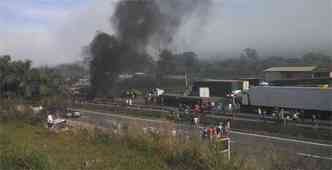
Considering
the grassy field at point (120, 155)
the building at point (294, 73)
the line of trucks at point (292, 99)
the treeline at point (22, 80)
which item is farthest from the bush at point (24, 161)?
the building at point (294, 73)

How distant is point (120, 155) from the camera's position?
7.85m

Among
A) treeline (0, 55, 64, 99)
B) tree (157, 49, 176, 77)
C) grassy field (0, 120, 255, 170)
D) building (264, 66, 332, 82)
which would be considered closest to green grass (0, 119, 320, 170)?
grassy field (0, 120, 255, 170)

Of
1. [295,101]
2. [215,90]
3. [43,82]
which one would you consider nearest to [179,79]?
[215,90]

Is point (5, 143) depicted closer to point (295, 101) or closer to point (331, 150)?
point (331, 150)

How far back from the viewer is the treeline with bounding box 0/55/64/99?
23.8 m

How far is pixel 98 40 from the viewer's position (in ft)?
217

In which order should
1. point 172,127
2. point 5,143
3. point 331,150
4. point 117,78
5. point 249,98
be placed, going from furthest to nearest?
1. point 117,78
2. point 249,98
3. point 331,150
4. point 172,127
5. point 5,143

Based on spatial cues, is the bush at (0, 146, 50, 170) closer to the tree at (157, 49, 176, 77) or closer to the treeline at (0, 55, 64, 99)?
the treeline at (0, 55, 64, 99)

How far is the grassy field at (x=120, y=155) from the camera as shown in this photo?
647cm

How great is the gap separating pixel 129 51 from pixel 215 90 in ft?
75.9

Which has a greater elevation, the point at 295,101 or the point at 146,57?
the point at 146,57

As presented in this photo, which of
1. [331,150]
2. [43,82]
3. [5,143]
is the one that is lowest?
[331,150]

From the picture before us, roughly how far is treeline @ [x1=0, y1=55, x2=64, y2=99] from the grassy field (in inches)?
608

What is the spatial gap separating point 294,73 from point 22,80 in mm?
51256
